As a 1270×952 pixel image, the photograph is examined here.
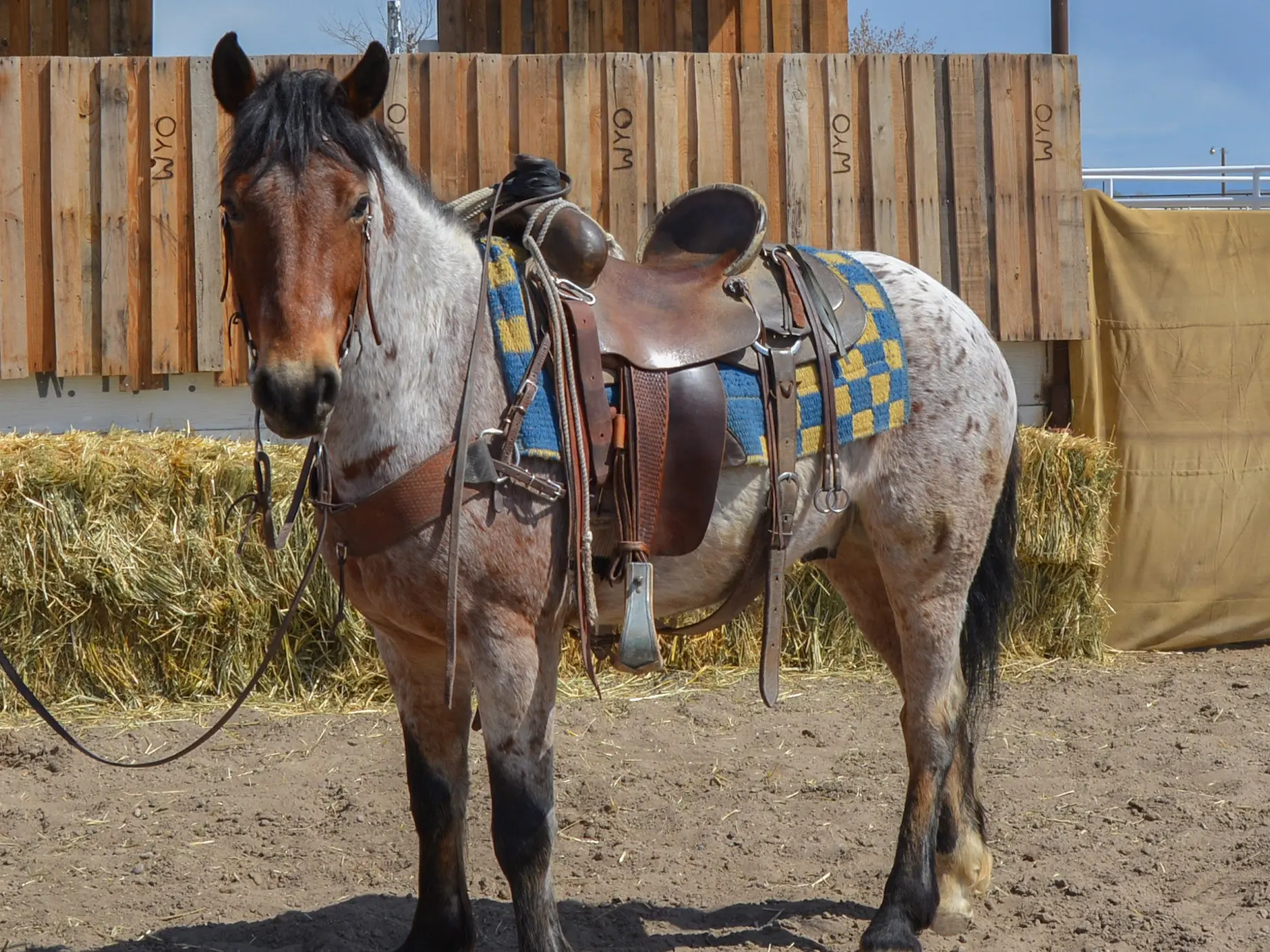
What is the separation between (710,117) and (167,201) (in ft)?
8.63

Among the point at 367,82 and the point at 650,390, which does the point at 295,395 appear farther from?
the point at 650,390

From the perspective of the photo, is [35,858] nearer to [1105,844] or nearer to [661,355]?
[661,355]

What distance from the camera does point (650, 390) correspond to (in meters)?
2.88

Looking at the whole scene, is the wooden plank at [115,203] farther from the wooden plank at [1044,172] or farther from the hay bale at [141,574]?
the wooden plank at [1044,172]

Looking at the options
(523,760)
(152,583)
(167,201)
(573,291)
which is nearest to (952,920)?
(523,760)

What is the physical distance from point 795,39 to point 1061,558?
4.76 m

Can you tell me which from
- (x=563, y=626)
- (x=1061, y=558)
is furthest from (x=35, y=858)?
(x=1061, y=558)

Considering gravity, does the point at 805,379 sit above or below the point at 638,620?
above

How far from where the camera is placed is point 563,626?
286 cm

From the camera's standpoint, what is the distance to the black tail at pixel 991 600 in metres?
3.76

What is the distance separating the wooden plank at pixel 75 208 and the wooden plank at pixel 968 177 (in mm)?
4131

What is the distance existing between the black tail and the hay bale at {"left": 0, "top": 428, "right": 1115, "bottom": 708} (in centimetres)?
138

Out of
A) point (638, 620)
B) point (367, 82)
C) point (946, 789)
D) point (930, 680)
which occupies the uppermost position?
point (367, 82)

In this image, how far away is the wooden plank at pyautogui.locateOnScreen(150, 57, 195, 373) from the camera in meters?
5.71
